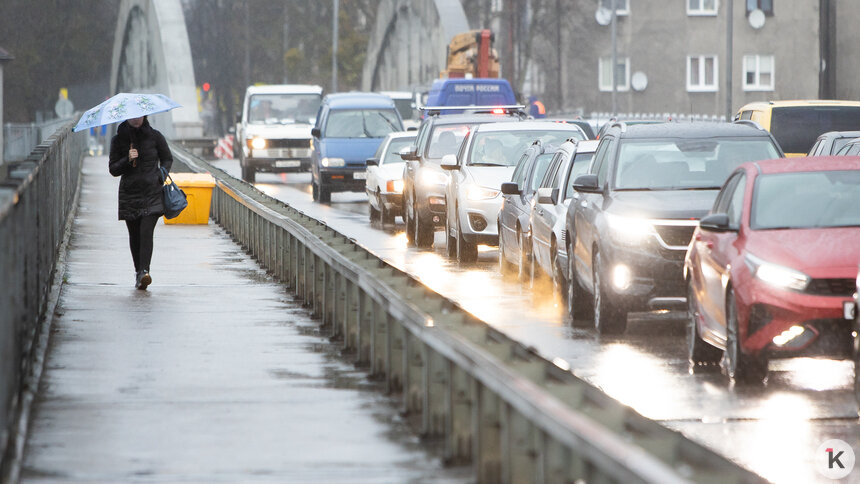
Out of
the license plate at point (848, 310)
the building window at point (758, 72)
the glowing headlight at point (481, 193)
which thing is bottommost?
the license plate at point (848, 310)

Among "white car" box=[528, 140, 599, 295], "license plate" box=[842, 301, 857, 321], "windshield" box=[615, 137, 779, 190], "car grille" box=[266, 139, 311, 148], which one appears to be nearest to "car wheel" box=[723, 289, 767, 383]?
"license plate" box=[842, 301, 857, 321]

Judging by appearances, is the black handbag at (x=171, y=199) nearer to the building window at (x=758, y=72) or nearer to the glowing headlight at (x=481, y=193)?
the glowing headlight at (x=481, y=193)

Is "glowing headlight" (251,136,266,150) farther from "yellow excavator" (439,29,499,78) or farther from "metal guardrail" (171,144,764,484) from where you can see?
"metal guardrail" (171,144,764,484)

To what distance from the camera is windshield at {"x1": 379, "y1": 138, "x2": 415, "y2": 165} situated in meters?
31.5

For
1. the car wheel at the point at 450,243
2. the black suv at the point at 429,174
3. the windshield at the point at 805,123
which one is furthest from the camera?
the windshield at the point at 805,123

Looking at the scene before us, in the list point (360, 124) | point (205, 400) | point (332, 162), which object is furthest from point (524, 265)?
point (360, 124)

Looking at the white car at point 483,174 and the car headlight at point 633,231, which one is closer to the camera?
the car headlight at point 633,231

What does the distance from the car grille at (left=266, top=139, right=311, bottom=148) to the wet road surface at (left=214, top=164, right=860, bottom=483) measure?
91.5 ft

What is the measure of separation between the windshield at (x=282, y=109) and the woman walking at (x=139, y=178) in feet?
103

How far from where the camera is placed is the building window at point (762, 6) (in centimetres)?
7294

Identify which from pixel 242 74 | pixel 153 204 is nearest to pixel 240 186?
pixel 153 204

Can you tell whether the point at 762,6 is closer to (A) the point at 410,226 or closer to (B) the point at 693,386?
(A) the point at 410,226

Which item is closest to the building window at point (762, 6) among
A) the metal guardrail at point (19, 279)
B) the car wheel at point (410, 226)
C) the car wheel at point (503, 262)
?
the car wheel at point (410, 226)

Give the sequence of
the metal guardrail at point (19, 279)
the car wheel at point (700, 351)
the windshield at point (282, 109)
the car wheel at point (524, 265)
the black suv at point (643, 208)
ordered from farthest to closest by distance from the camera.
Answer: the windshield at point (282, 109) < the car wheel at point (524, 265) < the black suv at point (643, 208) < the car wheel at point (700, 351) < the metal guardrail at point (19, 279)
